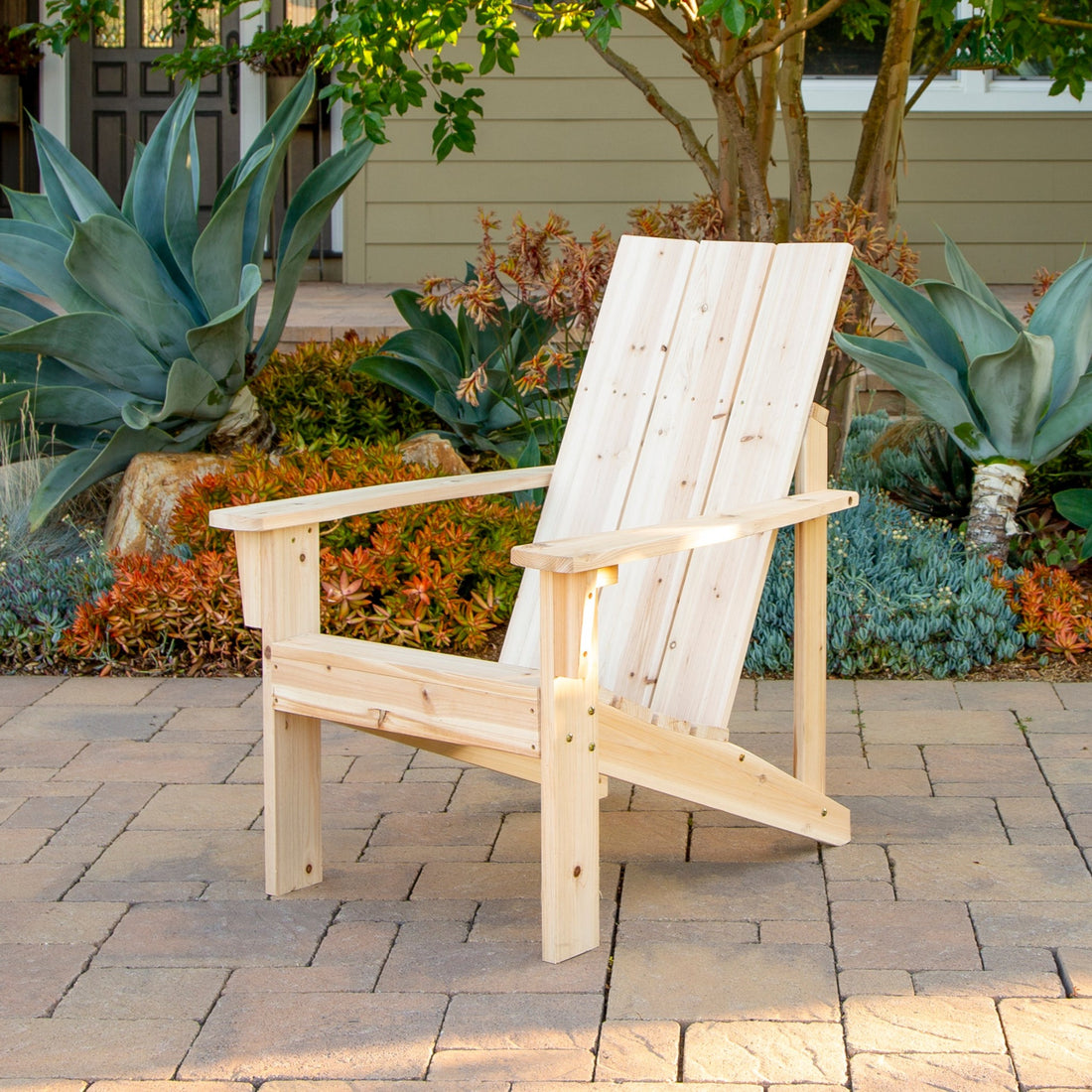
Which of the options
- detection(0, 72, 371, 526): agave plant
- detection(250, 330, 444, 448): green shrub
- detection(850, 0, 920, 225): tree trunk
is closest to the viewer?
detection(0, 72, 371, 526): agave plant

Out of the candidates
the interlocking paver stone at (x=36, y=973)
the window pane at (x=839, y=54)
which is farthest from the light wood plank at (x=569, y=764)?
the window pane at (x=839, y=54)

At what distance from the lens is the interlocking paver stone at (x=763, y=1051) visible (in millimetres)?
1931

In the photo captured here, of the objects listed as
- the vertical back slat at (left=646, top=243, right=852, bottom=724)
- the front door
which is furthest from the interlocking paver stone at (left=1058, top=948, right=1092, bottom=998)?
the front door


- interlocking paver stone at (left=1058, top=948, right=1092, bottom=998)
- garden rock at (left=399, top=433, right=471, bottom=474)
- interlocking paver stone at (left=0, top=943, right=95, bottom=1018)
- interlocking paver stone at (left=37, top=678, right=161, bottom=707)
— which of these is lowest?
interlocking paver stone at (left=37, top=678, right=161, bottom=707)

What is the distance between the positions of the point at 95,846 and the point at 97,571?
5.49ft

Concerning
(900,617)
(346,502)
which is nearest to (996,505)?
(900,617)

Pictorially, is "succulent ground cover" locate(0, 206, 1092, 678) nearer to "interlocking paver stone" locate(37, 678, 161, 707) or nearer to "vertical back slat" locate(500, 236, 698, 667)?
"interlocking paver stone" locate(37, 678, 161, 707)

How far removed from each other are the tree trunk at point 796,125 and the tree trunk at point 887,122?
20cm

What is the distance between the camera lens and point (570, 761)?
7.24 feet

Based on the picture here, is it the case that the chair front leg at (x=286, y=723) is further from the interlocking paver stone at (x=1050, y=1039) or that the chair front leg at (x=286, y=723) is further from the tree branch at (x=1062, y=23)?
the tree branch at (x=1062, y=23)

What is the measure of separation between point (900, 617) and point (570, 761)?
6.36 feet

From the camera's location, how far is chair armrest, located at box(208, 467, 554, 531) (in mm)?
2424

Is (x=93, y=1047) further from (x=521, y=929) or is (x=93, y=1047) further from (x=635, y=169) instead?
(x=635, y=169)

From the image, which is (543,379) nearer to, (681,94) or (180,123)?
(180,123)
